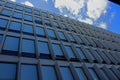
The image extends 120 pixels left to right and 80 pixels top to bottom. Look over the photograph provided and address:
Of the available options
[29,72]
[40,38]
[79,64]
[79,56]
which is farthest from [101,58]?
[29,72]

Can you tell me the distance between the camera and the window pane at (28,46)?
16.7m

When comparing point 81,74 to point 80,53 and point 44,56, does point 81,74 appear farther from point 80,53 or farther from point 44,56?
point 80,53

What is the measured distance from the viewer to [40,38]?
20172mm

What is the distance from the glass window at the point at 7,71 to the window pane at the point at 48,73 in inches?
97.1

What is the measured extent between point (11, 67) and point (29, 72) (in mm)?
1469

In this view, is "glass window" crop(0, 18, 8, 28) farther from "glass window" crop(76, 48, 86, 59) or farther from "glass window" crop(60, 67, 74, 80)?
A: "glass window" crop(76, 48, 86, 59)

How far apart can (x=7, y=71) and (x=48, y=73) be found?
3.51m

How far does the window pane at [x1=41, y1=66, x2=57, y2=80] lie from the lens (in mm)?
13772

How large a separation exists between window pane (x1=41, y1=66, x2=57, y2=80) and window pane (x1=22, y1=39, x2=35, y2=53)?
9.68 ft

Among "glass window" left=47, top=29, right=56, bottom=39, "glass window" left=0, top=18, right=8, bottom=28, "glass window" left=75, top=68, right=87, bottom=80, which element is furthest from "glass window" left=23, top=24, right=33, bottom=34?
"glass window" left=75, top=68, right=87, bottom=80

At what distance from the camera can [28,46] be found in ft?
57.2

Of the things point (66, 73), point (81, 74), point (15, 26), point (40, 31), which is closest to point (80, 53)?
point (81, 74)

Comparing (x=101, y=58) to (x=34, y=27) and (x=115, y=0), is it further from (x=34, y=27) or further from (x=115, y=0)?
(x=115, y=0)

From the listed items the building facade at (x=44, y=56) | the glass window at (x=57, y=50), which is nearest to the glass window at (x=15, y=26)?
the building facade at (x=44, y=56)
